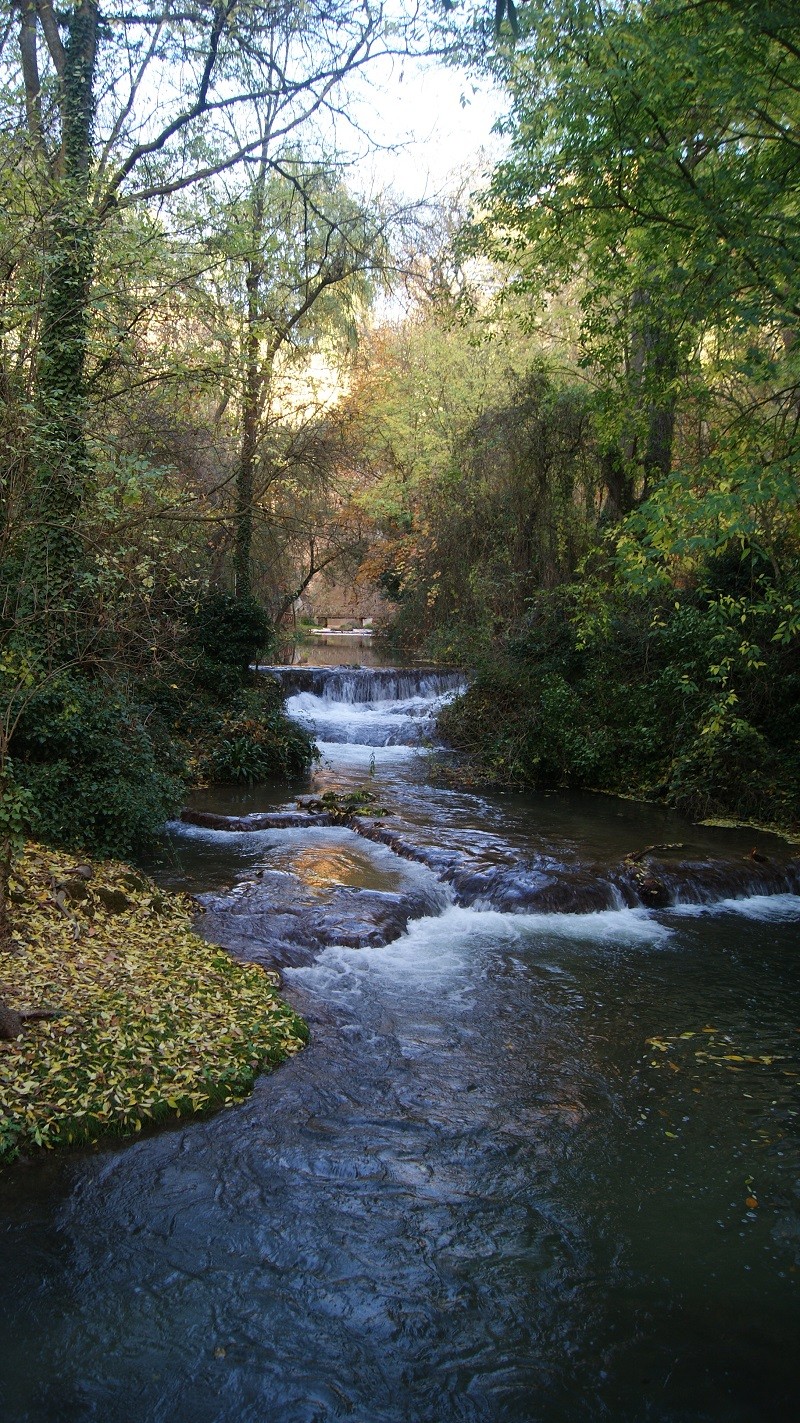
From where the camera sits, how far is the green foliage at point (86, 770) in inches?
319

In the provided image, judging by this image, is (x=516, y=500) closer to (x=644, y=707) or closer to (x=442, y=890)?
(x=644, y=707)

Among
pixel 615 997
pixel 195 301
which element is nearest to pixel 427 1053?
pixel 615 997

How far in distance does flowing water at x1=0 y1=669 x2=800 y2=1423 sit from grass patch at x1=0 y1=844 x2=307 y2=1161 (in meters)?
0.22

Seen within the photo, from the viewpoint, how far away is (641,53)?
657 cm

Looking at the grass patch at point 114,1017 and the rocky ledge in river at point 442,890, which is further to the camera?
the rocky ledge in river at point 442,890

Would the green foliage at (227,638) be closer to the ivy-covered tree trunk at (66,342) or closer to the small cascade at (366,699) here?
the small cascade at (366,699)

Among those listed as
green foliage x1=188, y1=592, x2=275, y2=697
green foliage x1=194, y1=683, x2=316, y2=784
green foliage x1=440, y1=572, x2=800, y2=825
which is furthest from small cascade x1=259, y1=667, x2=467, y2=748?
green foliage x1=194, y1=683, x2=316, y2=784

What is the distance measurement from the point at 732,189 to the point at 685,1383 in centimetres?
745

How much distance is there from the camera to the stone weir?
64.6 ft

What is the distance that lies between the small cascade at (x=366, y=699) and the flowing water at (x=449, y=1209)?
943 centimetres

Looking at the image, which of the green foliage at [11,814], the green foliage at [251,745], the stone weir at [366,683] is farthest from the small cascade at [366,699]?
the green foliage at [11,814]

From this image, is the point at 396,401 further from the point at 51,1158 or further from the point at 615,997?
the point at 51,1158

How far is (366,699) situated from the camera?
65.4ft

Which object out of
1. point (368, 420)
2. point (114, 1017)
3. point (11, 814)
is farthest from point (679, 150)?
point (368, 420)
